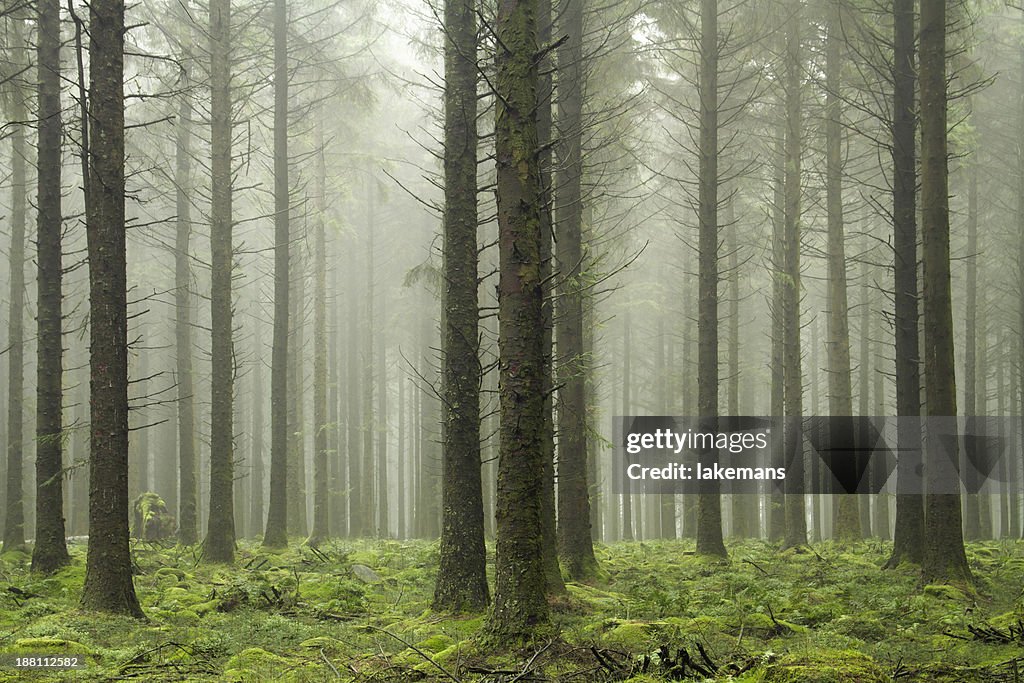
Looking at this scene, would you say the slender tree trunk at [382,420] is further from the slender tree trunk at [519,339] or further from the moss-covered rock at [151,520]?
the slender tree trunk at [519,339]

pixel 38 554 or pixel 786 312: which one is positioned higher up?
pixel 786 312

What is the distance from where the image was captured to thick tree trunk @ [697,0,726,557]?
14.8 metres

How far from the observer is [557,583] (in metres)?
9.73

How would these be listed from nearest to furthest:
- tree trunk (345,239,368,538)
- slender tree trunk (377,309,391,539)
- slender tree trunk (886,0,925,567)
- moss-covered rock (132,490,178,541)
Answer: slender tree trunk (886,0,925,567), moss-covered rock (132,490,178,541), tree trunk (345,239,368,538), slender tree trunk (377,309,391,539)

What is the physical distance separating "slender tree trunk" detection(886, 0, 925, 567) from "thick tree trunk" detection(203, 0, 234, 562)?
36.4 ft

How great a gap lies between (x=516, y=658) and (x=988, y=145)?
24765 mm

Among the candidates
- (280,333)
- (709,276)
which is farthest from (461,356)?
(280,333)

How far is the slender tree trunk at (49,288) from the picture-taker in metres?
11.2

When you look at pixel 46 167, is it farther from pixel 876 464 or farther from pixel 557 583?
pixel 876 464

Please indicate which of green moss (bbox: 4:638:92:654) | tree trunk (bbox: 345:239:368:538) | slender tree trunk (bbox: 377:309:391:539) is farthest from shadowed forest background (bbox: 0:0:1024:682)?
slender tree trunk (bbox: 377:309:391:539)

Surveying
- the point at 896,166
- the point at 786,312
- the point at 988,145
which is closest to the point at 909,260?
the point at 896,166

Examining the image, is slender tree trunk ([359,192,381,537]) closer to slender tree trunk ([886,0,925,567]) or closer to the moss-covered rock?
the moss-covered rock

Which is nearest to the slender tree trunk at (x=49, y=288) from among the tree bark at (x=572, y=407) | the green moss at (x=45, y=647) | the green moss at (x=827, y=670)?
the green moss at (x=45, y=647)

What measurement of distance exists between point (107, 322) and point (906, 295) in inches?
427
